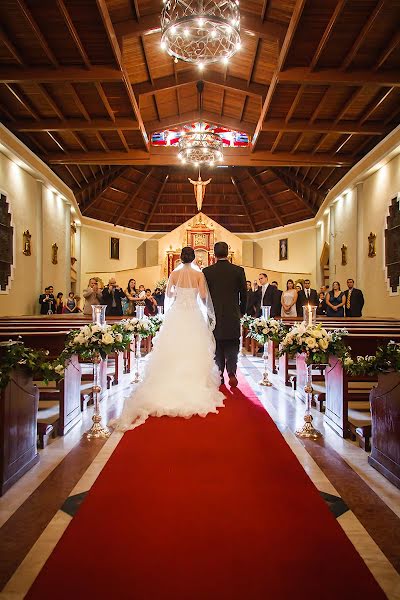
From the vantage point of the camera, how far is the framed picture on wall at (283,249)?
20.2m

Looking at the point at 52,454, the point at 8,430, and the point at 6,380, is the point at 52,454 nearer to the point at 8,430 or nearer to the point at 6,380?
the point at 8,430

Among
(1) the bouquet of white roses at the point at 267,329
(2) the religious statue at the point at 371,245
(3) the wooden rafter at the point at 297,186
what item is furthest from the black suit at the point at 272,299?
(3) the wooden rafter at the point at 297,186

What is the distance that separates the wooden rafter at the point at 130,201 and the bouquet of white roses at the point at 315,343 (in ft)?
53.6

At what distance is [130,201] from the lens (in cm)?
1952

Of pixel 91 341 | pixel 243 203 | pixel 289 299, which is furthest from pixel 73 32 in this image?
pixel 243 203

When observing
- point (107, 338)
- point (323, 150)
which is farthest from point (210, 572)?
point (323, 150)

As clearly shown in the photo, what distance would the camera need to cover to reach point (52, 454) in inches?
132

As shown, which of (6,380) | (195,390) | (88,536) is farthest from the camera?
(195,390)

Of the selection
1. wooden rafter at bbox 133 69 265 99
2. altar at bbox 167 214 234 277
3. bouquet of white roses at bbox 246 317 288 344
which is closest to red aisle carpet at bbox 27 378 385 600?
bouquet of white roses at bbox 246 317 288 344

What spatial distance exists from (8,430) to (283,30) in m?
8.58

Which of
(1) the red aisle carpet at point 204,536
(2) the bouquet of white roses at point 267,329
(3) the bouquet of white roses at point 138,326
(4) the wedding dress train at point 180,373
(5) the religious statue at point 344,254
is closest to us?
(1) the red aisle carpet at point 204,536

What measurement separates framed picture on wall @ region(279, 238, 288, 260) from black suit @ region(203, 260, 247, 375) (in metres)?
15.6

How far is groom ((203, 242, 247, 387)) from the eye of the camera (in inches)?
199

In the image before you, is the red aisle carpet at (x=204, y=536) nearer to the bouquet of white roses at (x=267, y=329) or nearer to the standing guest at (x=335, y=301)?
the bouquet of white roses at (x=267, y=329)
